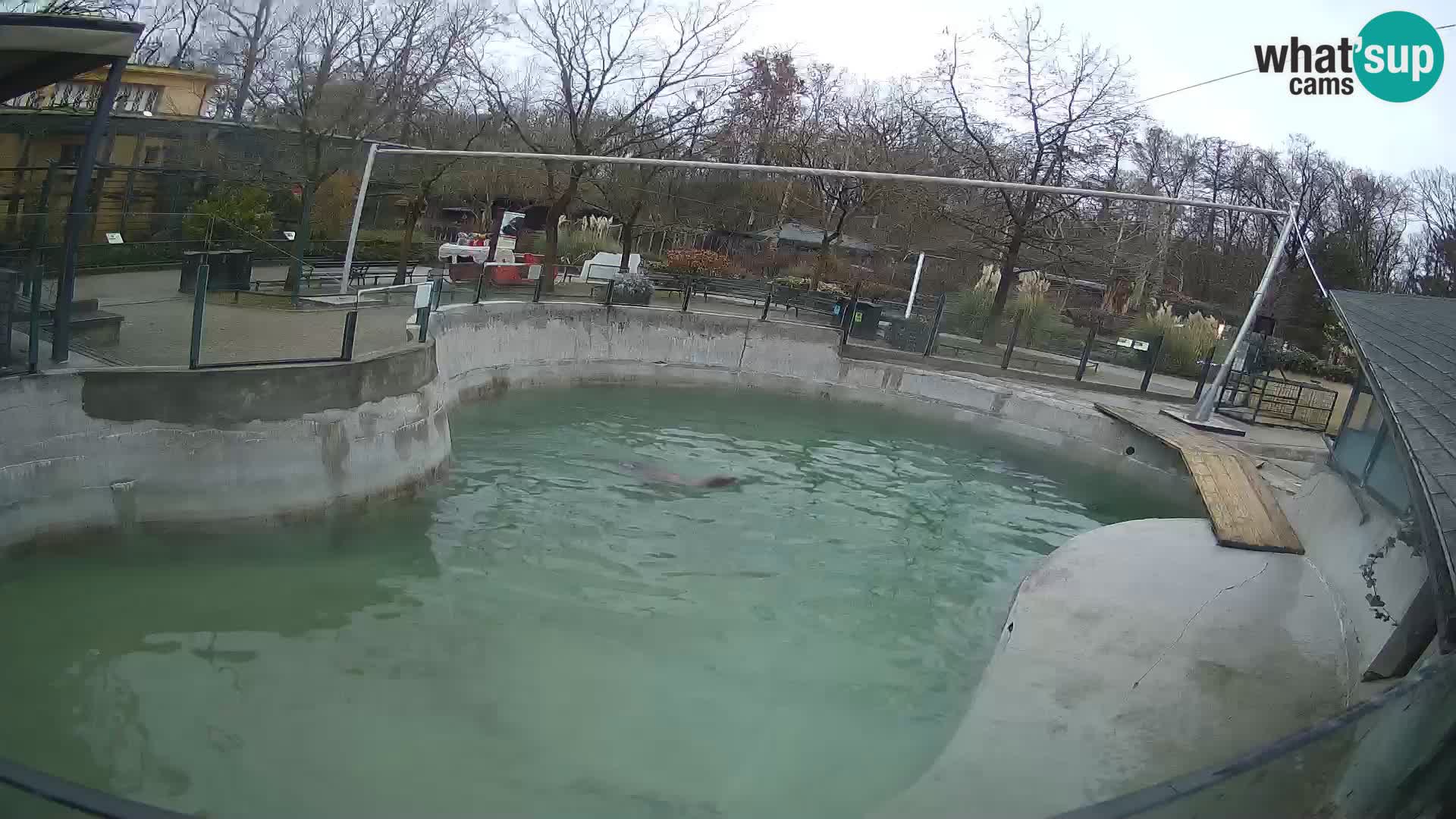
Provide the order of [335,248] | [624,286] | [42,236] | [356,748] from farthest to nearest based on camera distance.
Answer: [335,248], [624,286], [42,236], [356,748]

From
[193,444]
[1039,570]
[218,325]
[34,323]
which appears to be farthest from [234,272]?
[1039,570]

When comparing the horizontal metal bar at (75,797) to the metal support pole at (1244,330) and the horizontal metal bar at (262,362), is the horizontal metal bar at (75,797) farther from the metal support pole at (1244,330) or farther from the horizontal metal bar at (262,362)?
the metal support pole at (1244,330)

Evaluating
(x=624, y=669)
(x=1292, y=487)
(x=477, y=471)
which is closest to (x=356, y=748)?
(x=624, y=669)

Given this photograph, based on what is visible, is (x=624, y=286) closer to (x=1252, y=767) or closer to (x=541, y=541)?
(x=541, y=541)

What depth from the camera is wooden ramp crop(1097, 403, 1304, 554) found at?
1002cm

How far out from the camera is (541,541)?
11.2 metres

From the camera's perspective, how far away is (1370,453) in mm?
8398

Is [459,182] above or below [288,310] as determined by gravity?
above

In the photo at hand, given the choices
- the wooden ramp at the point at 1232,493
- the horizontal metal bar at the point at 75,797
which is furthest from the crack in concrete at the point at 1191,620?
the horizontal metal bar at the point at 75,797

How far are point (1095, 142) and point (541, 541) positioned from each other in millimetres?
24583

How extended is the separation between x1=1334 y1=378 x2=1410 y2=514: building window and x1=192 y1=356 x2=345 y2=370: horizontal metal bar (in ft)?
32.2

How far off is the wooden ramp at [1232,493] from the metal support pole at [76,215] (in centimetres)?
1128

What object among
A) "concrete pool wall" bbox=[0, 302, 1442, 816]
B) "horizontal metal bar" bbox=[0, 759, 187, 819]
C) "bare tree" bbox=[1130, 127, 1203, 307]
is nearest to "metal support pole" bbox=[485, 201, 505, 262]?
"concrete pool wall" bbox=[0, 302, 1442, 816]

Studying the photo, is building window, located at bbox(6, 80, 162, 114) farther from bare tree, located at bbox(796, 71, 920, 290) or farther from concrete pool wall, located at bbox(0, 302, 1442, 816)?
bare tree, located at bbox(796, 71, 920, 290)
